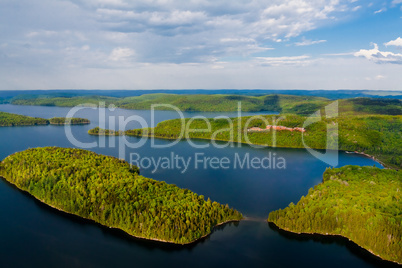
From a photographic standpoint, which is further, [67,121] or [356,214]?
[67,121]

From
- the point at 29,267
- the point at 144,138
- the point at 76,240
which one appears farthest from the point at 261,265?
the point at 144,138

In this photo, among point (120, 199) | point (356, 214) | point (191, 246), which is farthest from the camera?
point (120, 199)

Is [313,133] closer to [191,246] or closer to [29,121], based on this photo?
[191,246]

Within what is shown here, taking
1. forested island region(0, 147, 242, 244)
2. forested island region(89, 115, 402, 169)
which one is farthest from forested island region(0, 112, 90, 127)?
forested island region(0, 147, 242, 244)

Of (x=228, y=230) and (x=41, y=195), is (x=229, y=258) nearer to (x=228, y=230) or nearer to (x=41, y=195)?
(x=228, y=230)

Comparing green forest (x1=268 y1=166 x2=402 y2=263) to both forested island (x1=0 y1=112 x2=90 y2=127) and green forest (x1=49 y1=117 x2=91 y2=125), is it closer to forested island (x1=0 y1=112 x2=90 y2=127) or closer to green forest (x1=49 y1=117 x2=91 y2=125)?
green forest (x1=49 y1=117 x2=91 y2=125)

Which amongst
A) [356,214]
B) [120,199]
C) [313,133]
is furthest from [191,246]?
[313,133]

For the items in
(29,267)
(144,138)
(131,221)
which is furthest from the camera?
(144,138)
